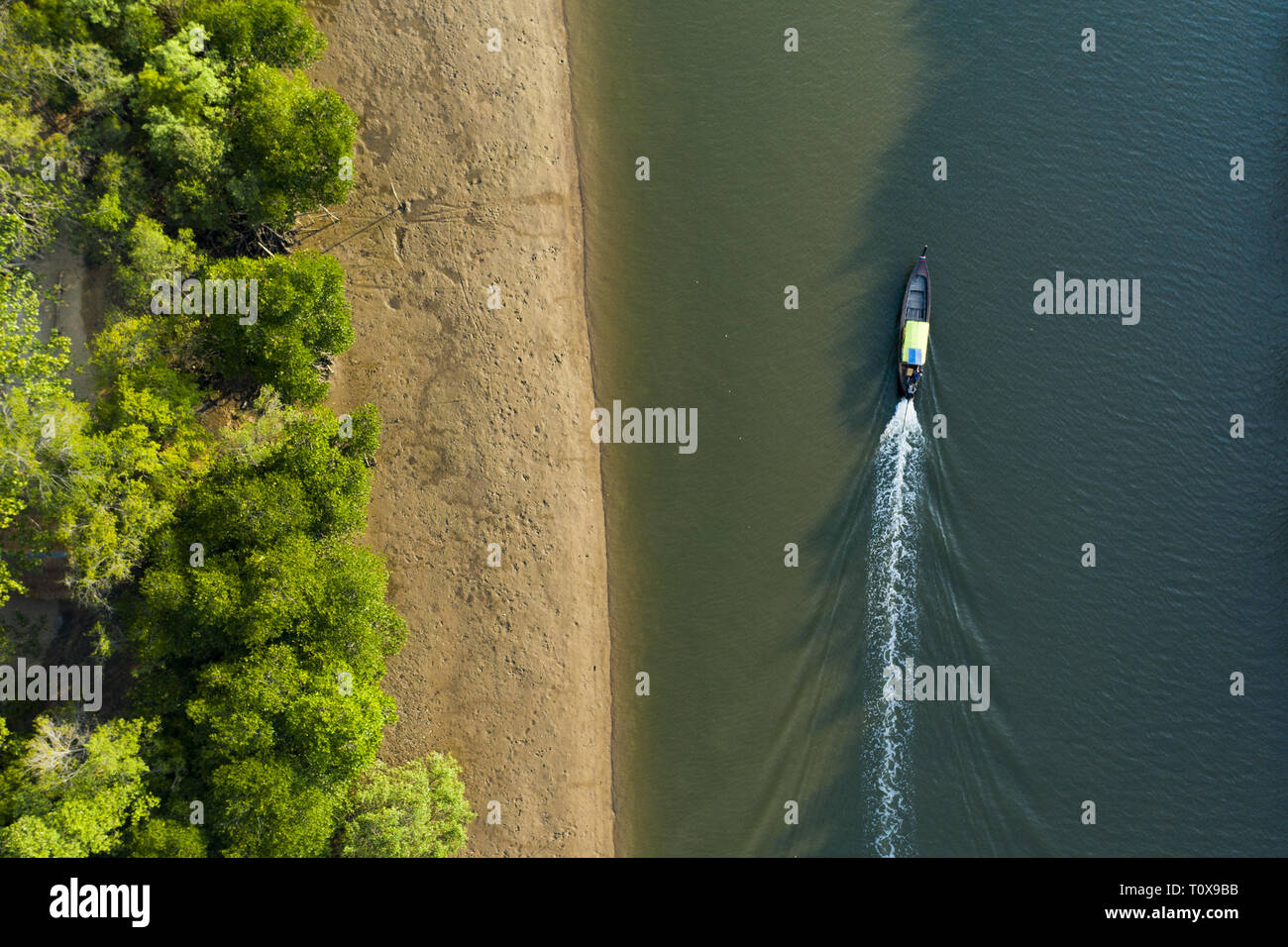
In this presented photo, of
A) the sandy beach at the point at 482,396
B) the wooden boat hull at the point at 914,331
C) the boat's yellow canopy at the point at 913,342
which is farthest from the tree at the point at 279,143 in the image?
the boat's yellow canopy at the point at 913,342

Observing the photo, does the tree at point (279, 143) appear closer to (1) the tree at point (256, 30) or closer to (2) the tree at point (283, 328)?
(1) the tree at point (256, 30)

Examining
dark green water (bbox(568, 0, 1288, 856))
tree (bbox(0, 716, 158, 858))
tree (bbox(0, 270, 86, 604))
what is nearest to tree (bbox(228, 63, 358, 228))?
tree (bbox(0, 270, 86, 604))

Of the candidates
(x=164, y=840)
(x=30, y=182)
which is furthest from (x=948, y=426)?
(x=30, y=182)

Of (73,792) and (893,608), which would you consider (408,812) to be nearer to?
(73,792)
